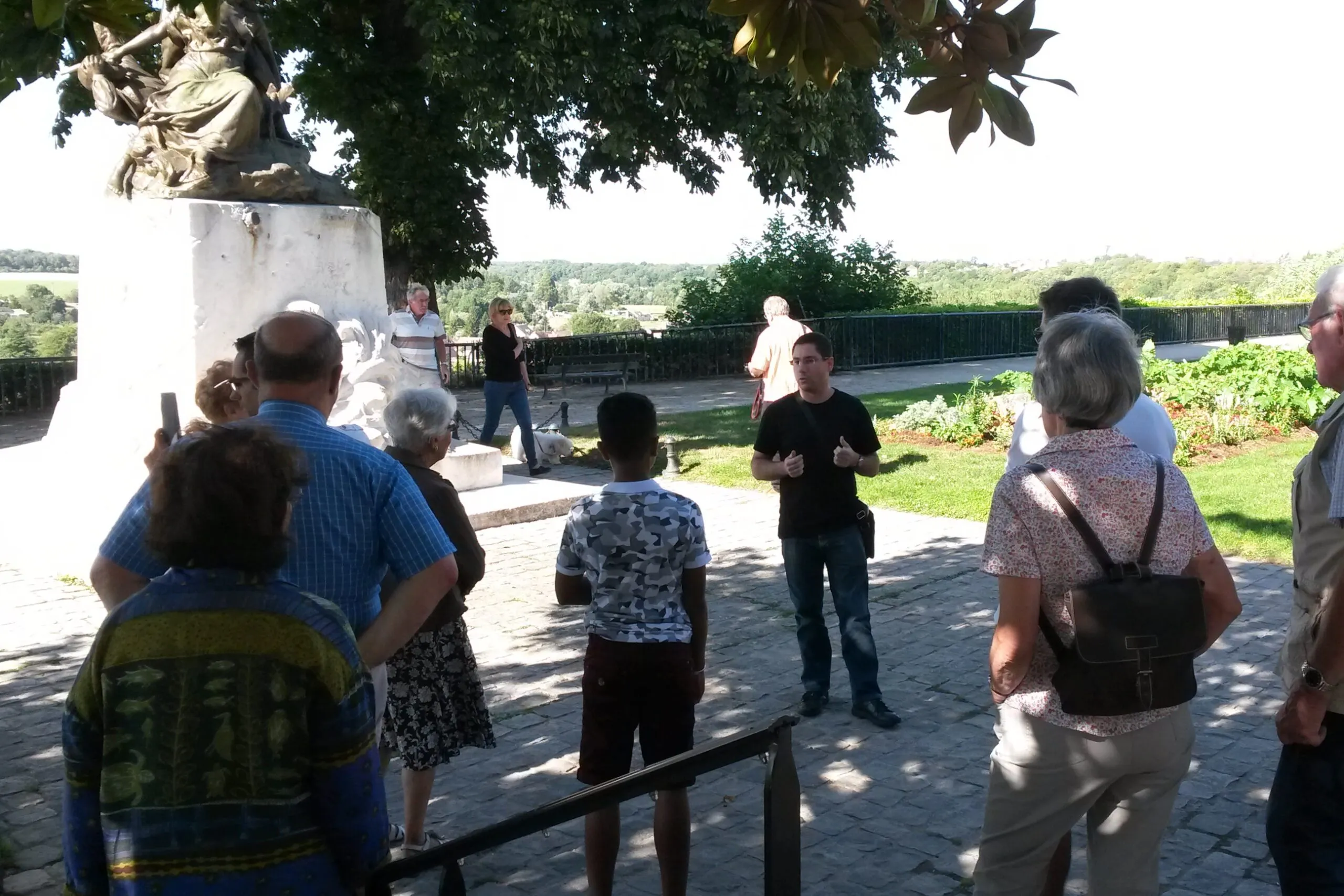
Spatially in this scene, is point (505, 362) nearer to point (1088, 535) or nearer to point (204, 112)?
point (204, 112)

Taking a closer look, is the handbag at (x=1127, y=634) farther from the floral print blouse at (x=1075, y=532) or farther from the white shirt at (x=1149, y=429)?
the white shirt at (x=1149, y=429)

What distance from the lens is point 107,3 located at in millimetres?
3400

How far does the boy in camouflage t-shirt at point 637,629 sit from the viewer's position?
3.58m

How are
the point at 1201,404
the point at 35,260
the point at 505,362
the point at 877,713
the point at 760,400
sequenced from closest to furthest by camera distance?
the point at 877,713 < the point at 760,400 < the point at 505,362 < the point at 1201,404 < the point at 35,260

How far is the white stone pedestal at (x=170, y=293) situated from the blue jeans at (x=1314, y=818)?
757cm

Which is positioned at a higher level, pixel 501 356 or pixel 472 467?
pixel 501 356

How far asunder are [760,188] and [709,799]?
16.7m

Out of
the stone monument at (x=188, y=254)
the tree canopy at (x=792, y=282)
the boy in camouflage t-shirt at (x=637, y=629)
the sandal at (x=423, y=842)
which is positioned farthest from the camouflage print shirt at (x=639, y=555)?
the tree canopy at (x=792, y=282)

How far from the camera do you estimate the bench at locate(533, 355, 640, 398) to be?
1878 centimetres

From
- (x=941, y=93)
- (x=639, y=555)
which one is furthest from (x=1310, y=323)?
(x=639, y=555)

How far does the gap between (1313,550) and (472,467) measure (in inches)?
337

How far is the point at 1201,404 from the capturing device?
555 inches

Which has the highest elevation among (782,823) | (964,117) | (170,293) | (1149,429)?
(964,117)

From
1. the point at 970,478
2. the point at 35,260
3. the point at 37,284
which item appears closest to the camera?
the point at 970,478
